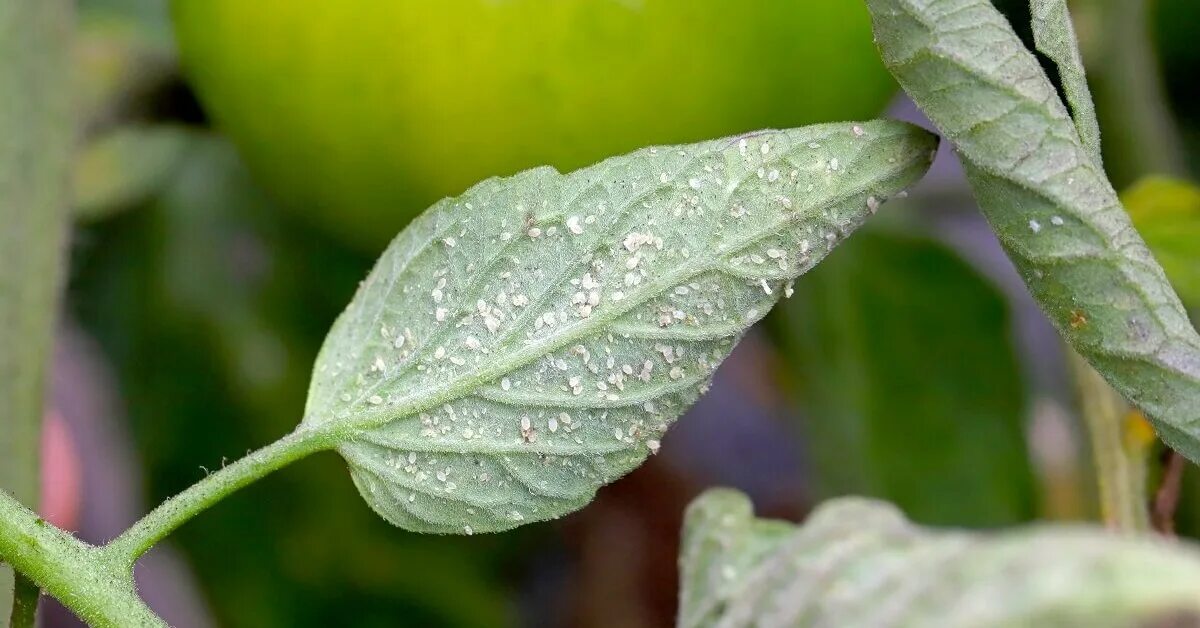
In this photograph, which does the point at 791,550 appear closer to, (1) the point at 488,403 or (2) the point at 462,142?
(1) the point at 488,403

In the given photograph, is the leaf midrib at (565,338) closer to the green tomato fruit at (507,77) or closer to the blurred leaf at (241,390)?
the green tomato fruit at (507,77)

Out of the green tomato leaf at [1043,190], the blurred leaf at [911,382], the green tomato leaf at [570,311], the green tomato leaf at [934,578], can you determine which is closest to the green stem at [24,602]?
the green tomato leaf at [570,311]

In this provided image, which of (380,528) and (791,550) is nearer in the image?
(791,550)

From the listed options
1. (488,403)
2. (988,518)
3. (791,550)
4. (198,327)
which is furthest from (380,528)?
(791,550)

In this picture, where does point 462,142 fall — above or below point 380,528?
above

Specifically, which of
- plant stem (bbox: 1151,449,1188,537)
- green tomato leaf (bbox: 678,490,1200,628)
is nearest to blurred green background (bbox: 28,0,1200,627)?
plant stem (bbox: 1151,449,1188,537)

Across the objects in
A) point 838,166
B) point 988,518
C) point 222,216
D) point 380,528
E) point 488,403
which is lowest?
point 380,528

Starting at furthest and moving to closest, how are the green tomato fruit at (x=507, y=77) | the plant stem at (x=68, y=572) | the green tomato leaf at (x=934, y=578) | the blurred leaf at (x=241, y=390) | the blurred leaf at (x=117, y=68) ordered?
the blurred leaf at (x=241, y=390), the blurred leaf at (x=117, y=68), the green tomato fruit at (x=507, y=77), the plant stem at (x=68, y=572), the green tomato leaf at (x=934, y=578)
